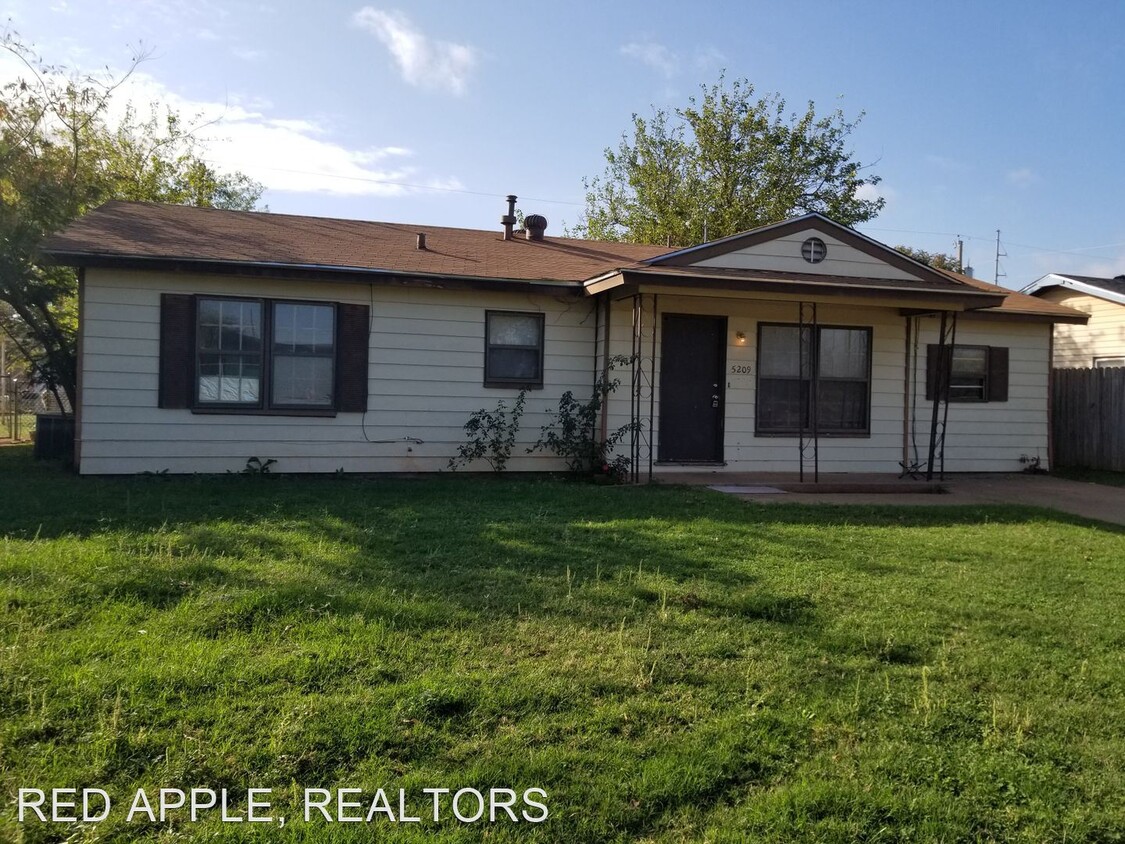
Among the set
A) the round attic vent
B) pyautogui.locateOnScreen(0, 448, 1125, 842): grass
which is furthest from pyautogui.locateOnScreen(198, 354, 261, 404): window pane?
the round attic vent

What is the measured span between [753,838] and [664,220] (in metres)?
27.6

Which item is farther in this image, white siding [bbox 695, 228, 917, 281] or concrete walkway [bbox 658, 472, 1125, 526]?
white siding [bbox 695, 228, 917, 281]

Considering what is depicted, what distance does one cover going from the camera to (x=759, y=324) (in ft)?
39.8

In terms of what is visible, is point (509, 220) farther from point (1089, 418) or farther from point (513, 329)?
point (1089, 418)

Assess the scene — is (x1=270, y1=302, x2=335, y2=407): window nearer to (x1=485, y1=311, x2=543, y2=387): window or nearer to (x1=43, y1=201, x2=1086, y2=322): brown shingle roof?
(x1=43, y1=201, x2=1086, y2=322): brown shingle roof

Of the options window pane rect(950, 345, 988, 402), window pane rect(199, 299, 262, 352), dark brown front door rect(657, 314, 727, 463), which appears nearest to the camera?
window pane rect(199, 299, 262, 352)

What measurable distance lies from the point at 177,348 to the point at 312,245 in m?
2.29

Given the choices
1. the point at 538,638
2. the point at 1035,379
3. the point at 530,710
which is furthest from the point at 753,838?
the point at 1035,379

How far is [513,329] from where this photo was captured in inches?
456

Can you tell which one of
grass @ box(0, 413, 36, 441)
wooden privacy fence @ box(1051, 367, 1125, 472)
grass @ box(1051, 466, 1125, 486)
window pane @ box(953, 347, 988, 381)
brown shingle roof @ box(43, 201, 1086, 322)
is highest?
brown shingle roof @ box(43, 201, 1086, 322)

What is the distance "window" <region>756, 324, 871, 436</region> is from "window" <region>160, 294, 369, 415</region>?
5.49 m

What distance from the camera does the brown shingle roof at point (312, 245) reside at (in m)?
10.3

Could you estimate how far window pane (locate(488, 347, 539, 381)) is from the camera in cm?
1152

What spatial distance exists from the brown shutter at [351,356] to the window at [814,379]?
5374 millimetres
